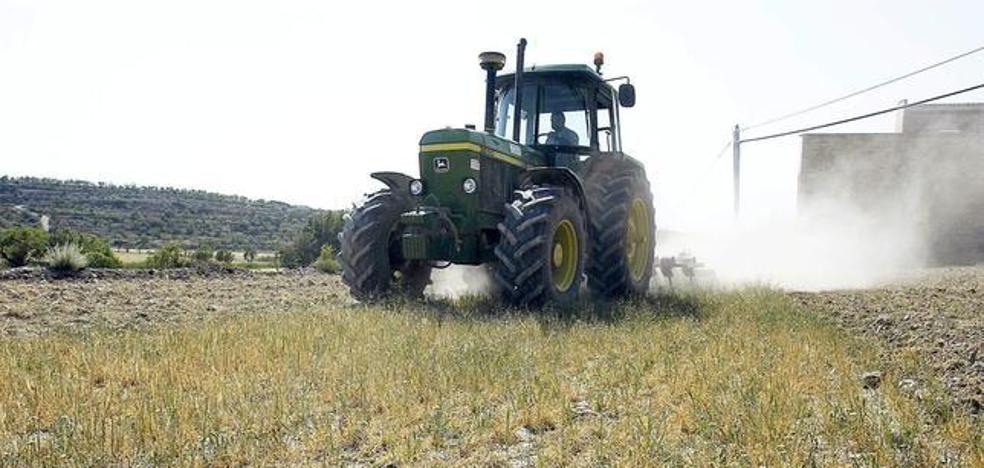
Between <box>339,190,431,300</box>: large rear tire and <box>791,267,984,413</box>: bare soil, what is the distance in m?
4.92

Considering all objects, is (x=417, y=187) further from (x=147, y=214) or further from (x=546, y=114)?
(x=147, y=214)

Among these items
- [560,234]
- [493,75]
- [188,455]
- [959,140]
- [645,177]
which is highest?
[959,140]

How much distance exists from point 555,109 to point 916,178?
65.5 feet

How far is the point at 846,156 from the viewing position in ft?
81.0

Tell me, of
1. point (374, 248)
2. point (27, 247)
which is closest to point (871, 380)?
point (374, 248)

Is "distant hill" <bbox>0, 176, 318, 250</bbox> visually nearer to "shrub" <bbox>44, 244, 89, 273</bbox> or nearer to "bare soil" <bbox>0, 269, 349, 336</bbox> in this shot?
"shrub" <bbox>44, 244, 89, 273</bbox>

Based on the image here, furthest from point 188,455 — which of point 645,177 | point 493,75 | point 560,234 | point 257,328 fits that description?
point 645,177

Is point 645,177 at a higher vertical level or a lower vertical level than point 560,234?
higher

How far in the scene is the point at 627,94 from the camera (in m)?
8.90

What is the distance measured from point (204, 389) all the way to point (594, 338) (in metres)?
2.87

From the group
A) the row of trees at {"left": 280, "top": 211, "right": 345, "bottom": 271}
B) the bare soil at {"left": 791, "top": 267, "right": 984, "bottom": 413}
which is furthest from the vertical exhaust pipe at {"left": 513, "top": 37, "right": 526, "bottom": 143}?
the row of trees at {"left": 280, "top": 211, "right": 345, "bottom": 271}

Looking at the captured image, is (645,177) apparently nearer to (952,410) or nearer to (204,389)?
(952,410)

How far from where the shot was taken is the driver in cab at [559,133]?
891 cm

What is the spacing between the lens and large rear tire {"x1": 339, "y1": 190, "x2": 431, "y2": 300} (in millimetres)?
7742
